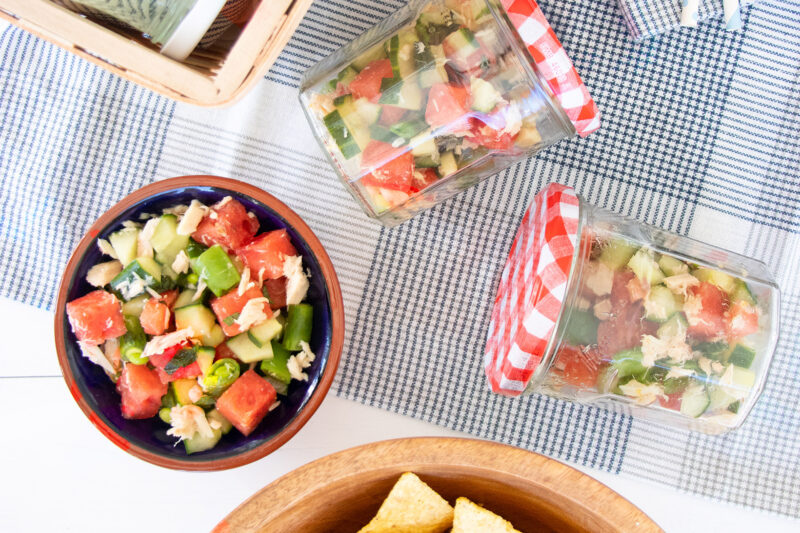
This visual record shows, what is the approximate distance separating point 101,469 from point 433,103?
990mm

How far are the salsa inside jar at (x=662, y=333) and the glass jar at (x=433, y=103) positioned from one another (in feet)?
0.79

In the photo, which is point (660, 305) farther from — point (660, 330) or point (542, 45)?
point (542, 45)

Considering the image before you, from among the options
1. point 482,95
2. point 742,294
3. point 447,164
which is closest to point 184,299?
point 447,164

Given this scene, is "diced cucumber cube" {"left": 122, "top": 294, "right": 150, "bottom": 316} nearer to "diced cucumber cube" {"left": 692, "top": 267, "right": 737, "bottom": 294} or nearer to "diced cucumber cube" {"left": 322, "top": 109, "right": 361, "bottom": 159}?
"diced cucumber cube" {"left": 322, "top": 109, "right": 361, "bottom": 159}

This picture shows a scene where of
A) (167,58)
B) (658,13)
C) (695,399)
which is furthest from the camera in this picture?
(658,13)

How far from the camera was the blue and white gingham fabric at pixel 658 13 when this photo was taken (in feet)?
3.99

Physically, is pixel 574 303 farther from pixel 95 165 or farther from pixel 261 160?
pixel 95 165

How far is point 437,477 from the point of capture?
43.1 inches

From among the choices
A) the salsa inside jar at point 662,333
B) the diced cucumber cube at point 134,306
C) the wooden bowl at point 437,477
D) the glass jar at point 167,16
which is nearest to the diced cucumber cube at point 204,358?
the diced cucumber cube at point 134,306

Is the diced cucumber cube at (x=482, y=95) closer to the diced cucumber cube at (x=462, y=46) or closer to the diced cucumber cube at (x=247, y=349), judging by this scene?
the diced cucumber cube at (x=462, y=46)

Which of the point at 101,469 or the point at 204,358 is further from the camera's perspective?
the point at 101,469

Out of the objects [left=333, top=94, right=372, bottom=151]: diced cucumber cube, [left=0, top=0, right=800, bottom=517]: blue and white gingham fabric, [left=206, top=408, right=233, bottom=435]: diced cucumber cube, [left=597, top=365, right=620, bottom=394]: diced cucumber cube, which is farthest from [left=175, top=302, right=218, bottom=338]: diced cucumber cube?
[left=597, top=365, right=620, bottom=394]: diced cucumber cube

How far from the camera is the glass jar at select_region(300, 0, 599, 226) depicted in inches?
40.6

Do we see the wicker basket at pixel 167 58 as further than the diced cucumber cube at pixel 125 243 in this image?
No
